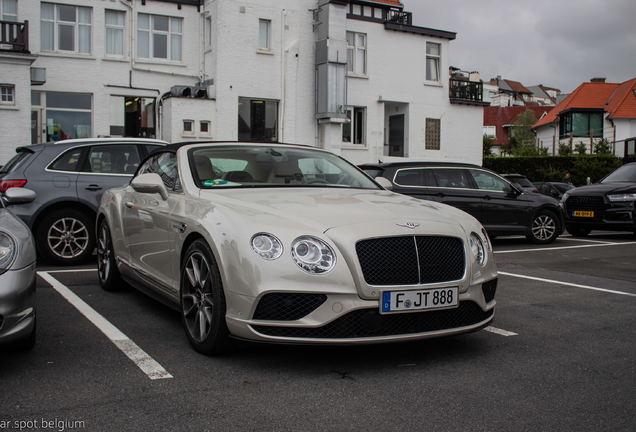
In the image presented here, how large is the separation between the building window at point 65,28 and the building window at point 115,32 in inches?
24.5

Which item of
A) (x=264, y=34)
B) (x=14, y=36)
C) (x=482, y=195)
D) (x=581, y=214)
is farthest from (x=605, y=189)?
(x=14, y=36)

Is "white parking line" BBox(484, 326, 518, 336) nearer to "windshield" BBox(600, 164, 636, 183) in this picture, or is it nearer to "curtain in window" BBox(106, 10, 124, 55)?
"windshield" BBox(600, 164, 636, 183)

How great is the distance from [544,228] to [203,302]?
32.2 feet

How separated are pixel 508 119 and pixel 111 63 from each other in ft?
256

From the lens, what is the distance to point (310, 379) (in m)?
3.65

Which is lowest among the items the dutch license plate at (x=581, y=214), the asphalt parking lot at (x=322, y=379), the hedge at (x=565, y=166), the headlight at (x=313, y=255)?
the asphalt parking lot at (x=322, y=379)

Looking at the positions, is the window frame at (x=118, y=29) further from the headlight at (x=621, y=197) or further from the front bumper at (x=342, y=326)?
the front bumper at (x=342, y=326)

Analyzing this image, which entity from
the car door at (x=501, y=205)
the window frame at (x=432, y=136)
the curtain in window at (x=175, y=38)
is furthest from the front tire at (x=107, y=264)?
the window frame at (x=432, y=136)

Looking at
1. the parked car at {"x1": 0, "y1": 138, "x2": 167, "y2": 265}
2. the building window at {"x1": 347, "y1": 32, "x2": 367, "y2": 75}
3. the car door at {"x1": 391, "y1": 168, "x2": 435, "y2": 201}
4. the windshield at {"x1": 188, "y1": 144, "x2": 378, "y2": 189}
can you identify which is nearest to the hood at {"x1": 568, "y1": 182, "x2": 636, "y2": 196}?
the car door at {"x1": 391, "y1": 168, "x2": 435, "y2": 201}

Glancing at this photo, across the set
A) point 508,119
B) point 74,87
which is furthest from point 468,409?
point 508,119

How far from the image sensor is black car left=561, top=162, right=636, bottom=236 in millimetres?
12852

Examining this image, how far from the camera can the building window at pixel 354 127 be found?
85.6 ft

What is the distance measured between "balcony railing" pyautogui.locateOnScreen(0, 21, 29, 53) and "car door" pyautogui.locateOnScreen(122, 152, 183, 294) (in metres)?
15.4

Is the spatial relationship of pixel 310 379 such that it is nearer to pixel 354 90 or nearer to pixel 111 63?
pixel 111 63
